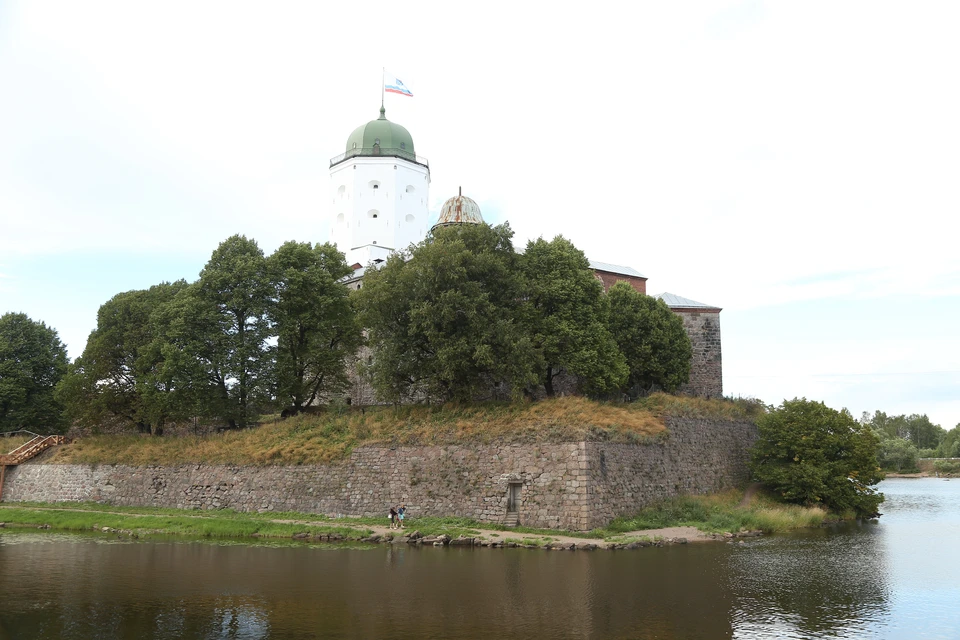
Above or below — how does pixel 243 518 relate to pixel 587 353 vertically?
below

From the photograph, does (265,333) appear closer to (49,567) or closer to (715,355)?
(49,567)

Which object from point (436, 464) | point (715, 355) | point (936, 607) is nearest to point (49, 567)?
point (436, 464)


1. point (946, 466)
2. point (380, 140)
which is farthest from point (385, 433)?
point (946, 466)

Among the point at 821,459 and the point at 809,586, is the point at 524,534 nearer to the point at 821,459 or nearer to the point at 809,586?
the point at 809,586

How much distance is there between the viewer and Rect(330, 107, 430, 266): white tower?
51906 mm

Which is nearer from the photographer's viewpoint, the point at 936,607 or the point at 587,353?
the point at 936,607

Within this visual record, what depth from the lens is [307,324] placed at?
33.4 metres

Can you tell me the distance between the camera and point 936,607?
1343 centimetres

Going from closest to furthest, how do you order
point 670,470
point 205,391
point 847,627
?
point 847,627 → point 670,470 → point 205,391

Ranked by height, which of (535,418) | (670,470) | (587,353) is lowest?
(670,470)

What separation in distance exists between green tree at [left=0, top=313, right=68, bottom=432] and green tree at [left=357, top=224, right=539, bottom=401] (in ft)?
75.3

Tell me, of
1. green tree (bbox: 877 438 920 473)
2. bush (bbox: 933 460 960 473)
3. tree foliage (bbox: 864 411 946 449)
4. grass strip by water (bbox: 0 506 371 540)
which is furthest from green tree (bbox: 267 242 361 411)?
tree foliage (bbox: 864 411 946 449)

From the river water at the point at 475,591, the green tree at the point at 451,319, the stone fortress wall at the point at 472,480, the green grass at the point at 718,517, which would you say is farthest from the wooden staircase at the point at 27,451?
the green grass at the point at 718,517

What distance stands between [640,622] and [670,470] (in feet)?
51.0
